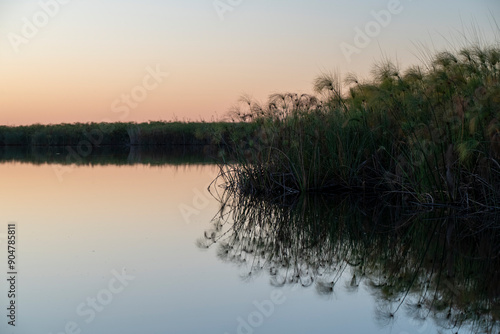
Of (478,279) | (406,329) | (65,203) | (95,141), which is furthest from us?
(95,141)

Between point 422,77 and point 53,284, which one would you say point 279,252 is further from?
point 422,77

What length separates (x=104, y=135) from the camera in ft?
103

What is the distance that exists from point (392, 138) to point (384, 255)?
3.53m

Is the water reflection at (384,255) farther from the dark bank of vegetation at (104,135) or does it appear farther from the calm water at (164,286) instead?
the dark bank of vegetation at (104,135)

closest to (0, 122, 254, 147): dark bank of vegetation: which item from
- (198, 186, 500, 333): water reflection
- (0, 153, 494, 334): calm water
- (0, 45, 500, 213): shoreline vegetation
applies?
Answer: (0, 45, 500, 213): shoreline vegetation

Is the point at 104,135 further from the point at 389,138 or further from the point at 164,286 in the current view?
the point at 164,286

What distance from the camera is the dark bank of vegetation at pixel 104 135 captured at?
1120 inches

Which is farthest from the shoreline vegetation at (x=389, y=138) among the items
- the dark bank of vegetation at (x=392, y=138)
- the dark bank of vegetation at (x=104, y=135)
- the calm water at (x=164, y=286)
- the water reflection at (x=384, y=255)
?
the dark bank of vegetation at (x=104, y=135)

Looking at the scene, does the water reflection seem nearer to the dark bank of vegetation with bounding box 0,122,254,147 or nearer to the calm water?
the calm water

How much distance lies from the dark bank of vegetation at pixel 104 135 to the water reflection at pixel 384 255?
21115mm

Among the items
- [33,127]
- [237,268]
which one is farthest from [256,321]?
[33,127]

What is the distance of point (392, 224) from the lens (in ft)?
17.0

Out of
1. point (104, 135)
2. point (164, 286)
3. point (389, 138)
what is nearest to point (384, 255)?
point (164, 286)

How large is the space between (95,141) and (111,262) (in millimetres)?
28990
